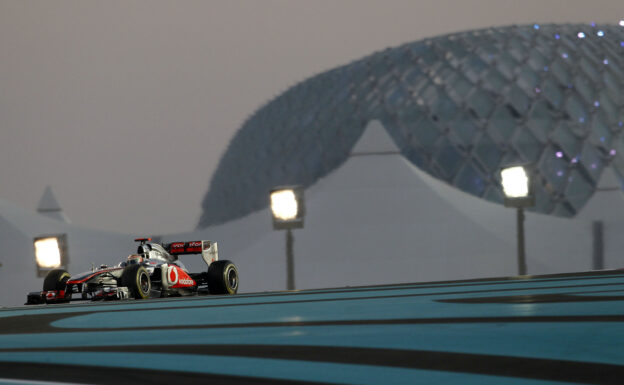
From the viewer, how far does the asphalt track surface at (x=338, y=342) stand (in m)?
4.49

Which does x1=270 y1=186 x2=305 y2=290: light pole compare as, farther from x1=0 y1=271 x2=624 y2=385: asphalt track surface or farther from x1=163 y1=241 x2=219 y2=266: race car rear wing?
x1=0 y1=271 x2=624 y2=385: asphalt track surface

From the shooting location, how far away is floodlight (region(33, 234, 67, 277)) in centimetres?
1920

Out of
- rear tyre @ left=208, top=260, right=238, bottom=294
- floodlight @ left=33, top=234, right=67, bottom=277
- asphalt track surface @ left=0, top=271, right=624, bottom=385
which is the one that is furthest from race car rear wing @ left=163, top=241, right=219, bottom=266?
floodlight @ left=33, top=234, right=67, bottom=277

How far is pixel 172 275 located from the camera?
1243 cm

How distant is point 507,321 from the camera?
6539mm

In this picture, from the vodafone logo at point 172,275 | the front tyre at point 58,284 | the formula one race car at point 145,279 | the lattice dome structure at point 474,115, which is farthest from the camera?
the lattice dome structure at point 474,115

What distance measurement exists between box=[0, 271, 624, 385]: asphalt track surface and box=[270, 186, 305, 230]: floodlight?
7.15 m

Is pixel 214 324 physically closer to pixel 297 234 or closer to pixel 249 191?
pixel 297 234

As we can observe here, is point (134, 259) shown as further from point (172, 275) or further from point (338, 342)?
point (338, 342)

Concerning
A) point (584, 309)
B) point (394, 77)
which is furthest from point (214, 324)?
point (394, 77)

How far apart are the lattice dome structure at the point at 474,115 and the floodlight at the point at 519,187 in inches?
769

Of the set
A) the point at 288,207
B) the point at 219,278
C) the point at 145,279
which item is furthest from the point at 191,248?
the point at 288,207

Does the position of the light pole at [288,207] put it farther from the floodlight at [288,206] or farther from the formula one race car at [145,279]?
the formula one race car at [145,279]

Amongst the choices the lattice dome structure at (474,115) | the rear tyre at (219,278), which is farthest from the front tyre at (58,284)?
the lattice dome structure at (474,115)
